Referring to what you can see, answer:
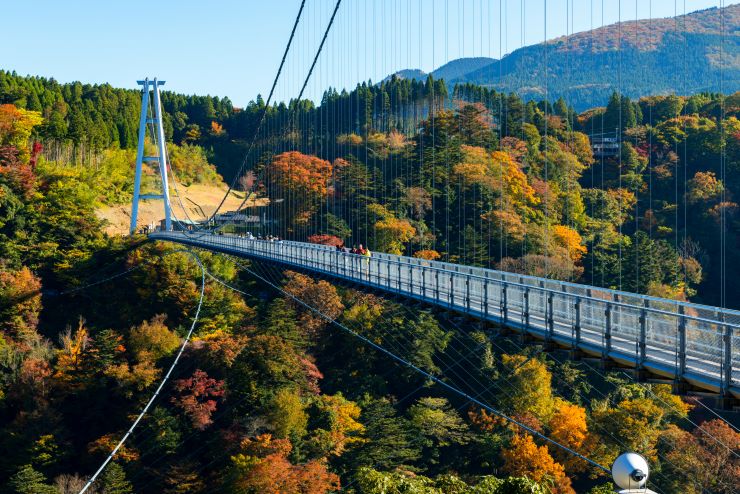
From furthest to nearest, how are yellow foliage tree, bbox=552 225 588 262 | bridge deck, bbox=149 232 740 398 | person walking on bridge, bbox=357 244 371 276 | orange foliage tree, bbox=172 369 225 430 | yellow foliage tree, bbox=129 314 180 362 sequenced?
yellow foliage tree, bbox=552 225 588 262 < yellow foliage tree, bbox=129 314 180 362 < orange foliage tree, bbox=172 369 225 430 < person walking on bridge, bbox=357 244 371 276 < bridge deck, bbox=149 232 740 398

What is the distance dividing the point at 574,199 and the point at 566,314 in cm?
4030

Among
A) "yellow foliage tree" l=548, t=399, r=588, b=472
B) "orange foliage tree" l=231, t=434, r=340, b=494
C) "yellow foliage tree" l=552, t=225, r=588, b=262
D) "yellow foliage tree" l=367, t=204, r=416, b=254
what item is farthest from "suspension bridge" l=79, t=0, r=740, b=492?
"yellow foliage tree" l=552, t=225, r=588, b=262

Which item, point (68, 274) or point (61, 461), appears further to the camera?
point (68, 274)

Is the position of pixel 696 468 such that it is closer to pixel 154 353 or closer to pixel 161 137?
pixel 154 353

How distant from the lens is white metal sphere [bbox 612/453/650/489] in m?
9.73

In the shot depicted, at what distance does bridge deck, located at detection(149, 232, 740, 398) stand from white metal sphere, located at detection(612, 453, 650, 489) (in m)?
2.10

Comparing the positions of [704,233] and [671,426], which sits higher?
[704,233]

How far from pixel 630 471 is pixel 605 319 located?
4569 mm

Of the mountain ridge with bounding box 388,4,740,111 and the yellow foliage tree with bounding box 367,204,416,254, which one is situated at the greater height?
the mountain ridge with bounding box 388,4,740,111

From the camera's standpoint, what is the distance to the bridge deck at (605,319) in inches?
465

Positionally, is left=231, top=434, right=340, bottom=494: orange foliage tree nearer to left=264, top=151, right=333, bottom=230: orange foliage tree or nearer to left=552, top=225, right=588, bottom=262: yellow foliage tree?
left=552, top=225, right=588, bottom=262: yellow foliage tree

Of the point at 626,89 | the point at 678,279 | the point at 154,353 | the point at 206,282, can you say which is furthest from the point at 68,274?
the point at 626,89

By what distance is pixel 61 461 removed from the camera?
3875 cm

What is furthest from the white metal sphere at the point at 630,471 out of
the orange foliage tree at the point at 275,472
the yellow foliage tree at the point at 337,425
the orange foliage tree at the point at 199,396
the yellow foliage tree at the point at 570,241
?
the yellow foliage tree at the point at 570,241
